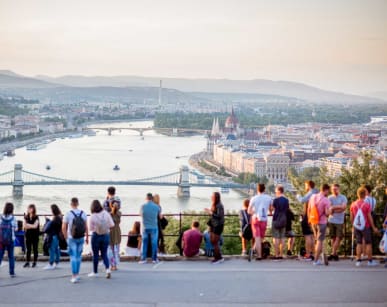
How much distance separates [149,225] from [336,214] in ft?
3.75

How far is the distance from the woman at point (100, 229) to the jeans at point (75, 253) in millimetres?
89

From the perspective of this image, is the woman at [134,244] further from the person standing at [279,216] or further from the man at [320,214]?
the man at [320,214]

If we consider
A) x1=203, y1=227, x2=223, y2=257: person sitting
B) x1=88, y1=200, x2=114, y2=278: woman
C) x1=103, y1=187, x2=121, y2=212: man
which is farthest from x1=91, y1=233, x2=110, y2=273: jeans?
x1=203, y1=227, x2=223, y2=257: person sitting

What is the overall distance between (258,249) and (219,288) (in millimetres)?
810

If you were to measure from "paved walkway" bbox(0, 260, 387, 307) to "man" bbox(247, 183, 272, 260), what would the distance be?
0.17 metres

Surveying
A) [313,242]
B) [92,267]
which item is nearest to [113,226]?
[92,267]

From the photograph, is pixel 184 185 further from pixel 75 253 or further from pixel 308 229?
pixel 75 253

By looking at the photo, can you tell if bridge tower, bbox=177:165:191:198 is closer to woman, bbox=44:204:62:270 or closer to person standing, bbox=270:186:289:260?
person standing, bbox=270:186:289:260

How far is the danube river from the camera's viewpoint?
93.1 ft

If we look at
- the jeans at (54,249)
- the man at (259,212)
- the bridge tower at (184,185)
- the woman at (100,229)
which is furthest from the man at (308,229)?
the bridge tower at (184,185)

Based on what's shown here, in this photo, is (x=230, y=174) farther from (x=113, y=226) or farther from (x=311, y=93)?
(x=311, y=93)

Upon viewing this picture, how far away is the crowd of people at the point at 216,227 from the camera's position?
4.48m

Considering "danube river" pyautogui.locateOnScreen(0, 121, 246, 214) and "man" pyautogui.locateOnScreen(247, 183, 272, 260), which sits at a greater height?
"man" pyautogui.locateOnScreen(247, 183, 272, 260)

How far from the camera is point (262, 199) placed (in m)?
4.73
